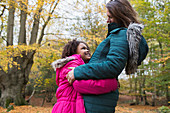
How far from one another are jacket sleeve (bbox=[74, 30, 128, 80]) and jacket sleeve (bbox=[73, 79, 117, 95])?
3cm

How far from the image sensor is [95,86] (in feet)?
3.92

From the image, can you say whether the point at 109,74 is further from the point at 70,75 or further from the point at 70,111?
the point at 70,111

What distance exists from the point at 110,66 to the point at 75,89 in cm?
35

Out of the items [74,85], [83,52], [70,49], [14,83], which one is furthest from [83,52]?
[14,83]

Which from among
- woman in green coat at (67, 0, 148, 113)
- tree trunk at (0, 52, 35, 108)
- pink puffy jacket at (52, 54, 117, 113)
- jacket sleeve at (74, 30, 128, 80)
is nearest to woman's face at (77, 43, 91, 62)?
pink puffy jacket at (52, 54, 117, 113)

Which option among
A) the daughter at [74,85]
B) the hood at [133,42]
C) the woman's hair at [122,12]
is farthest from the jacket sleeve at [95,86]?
the woman's hair at [122,12]

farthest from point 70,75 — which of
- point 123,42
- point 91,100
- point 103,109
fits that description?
point 123,42

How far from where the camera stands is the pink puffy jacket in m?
1.20

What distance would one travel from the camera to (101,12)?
9406 mm

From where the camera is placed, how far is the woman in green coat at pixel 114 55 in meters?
1.20

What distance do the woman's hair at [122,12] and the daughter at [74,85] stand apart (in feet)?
1.78

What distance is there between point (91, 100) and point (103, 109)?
119 mm

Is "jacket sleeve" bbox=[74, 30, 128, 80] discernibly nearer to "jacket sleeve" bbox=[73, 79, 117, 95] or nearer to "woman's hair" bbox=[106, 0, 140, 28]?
"jacket sleeve" bbox=[73, 79, 117, 95]

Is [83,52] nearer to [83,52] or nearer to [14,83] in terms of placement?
[83,52]
